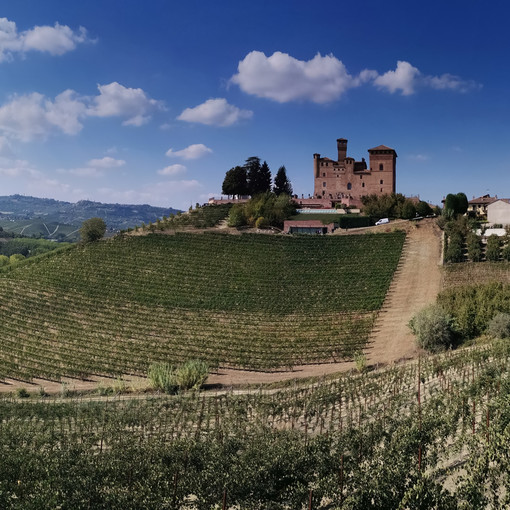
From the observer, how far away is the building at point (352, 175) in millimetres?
67625

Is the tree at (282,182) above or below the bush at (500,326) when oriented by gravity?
above

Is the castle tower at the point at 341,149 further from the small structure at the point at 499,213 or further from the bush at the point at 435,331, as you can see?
the bush at the point at 435,331

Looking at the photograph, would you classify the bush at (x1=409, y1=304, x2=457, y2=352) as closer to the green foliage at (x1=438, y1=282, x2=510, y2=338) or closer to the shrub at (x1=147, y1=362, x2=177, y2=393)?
the green foliage at (x1=438, y1=282, x2=510, y2=338)

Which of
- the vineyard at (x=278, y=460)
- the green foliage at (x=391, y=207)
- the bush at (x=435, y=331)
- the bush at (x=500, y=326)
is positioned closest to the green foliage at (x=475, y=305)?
the bush at (x=435, y=331)

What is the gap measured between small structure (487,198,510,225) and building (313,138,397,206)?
19398 millimetres

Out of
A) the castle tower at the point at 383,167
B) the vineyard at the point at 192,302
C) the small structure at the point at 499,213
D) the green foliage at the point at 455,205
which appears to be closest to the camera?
the vineyard at the point at 192,302

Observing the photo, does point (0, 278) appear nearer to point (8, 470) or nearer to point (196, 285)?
point (196, 285)

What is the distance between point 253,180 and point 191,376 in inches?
1918

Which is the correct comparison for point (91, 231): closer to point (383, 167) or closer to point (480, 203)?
point (383, 167)

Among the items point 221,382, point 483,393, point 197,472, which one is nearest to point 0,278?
point 221,382

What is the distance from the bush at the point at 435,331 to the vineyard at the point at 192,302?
422cm

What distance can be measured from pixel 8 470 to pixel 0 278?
1484 inches

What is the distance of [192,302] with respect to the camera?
39906mm

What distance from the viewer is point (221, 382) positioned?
28.0 m
